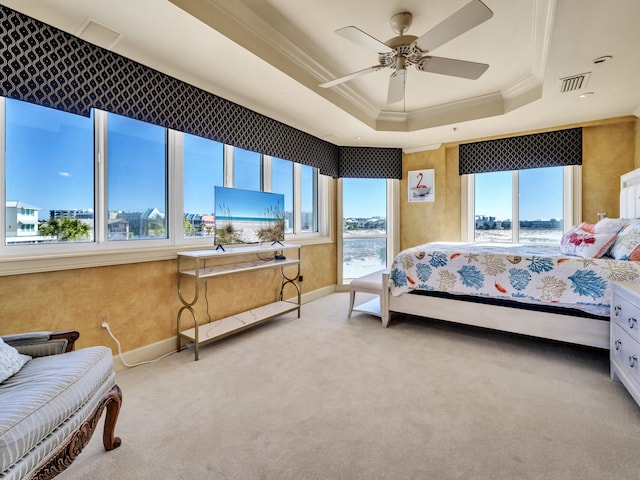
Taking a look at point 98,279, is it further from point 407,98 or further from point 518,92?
point 518,92

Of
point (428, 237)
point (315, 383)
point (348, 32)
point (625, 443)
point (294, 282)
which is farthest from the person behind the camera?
point (428, 237)

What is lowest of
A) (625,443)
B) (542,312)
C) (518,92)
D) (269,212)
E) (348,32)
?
(625,443)

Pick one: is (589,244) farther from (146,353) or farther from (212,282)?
(146,353)

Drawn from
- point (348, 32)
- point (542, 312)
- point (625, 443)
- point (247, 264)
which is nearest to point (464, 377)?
point (625, 443)

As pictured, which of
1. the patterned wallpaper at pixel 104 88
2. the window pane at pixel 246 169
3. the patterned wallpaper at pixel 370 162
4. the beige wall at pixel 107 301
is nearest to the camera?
the patterned wallpaper at pixel 104 88

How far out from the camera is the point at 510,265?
8.75 feet

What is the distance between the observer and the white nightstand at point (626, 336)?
1.75m

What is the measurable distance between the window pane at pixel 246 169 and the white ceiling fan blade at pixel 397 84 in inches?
63.3

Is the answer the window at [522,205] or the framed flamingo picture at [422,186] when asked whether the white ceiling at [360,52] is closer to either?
the window at [522,205]

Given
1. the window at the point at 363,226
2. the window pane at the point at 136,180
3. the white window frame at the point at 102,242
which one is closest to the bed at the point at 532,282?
the window at the point at 363,226

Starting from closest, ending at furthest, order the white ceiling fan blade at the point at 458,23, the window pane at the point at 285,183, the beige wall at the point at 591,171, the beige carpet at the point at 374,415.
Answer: the beige carpet at the point at 374,415
the white ceiling fan blade at the point at 458,23
the beige wall at the point at 591,171
the window pane at the point at 285,183

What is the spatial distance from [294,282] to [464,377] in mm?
2246

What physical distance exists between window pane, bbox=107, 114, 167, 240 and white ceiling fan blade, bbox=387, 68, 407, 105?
1.97 meters

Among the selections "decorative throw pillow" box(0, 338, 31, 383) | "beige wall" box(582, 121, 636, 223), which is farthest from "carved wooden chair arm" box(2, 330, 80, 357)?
"beige wall" box(582, 121, 636, 223)
